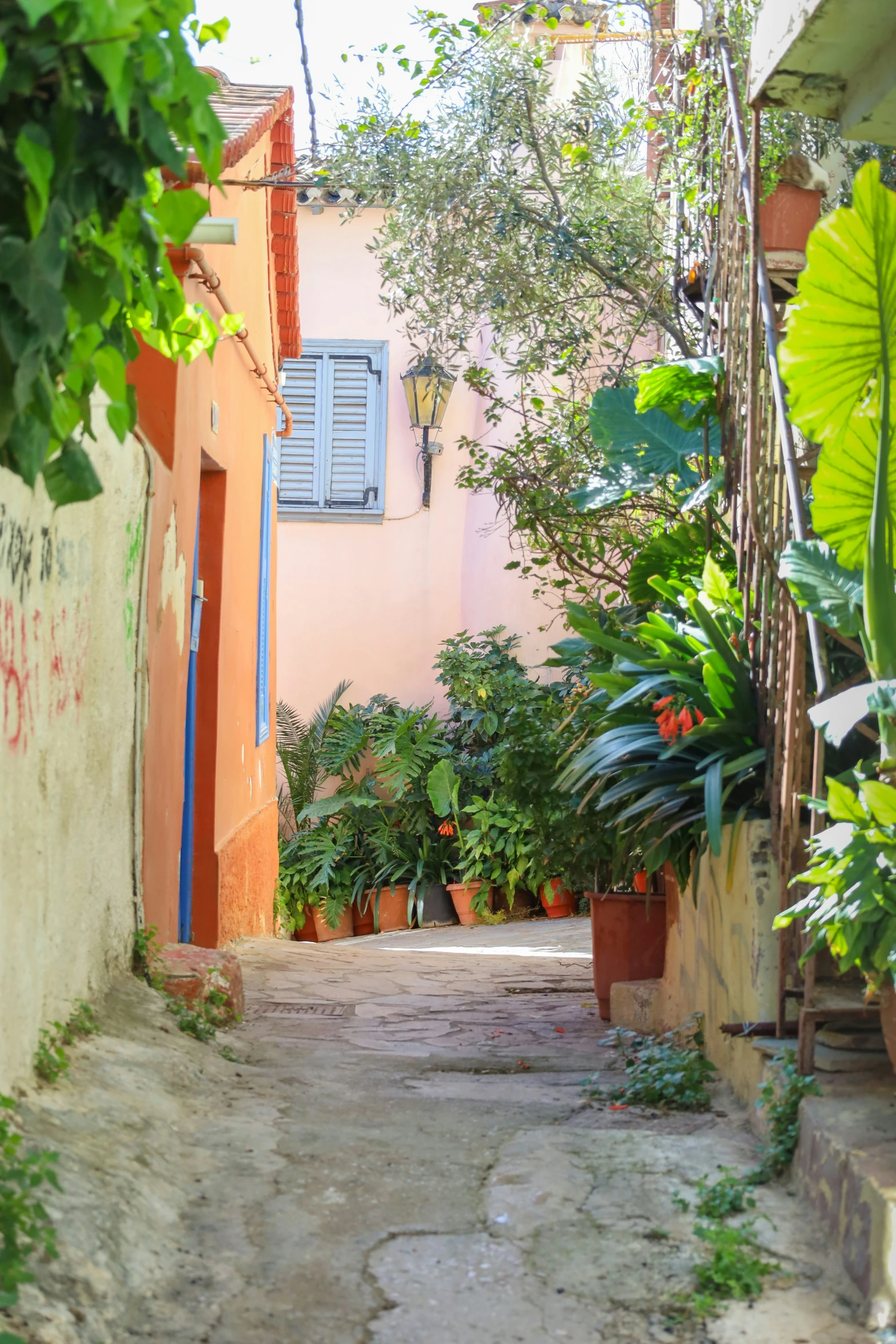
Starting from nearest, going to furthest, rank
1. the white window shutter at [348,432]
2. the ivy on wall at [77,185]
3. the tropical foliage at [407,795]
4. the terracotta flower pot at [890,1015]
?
the ivy on wall at [77,185] < the terracotta flower pot at [890,1015] < the tropical foliage at [407,795] < the white window shutter at [348,432]

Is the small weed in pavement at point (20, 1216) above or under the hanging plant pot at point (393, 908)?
above

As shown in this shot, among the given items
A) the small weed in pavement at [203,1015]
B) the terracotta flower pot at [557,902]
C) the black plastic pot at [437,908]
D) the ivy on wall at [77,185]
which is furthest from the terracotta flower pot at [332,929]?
the ivy on wall at [77,185]

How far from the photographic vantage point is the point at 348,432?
42.2 feet

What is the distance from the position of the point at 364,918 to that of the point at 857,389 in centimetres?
888

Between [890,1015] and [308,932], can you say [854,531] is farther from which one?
[308,932]

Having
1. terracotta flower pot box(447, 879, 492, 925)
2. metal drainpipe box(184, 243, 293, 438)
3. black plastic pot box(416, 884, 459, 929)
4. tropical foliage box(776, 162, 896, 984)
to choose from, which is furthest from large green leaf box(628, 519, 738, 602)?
black plastic pot box(416, 884, 459, 929)

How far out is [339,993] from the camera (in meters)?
5.96

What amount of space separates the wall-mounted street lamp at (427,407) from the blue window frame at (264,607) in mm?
3132

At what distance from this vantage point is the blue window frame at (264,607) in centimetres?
843

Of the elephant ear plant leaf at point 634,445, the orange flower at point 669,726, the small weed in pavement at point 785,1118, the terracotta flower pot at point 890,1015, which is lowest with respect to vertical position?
the small weed in pavement at point 785,1118

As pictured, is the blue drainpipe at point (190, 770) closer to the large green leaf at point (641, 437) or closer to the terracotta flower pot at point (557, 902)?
the large green leaf at point (641, 437)

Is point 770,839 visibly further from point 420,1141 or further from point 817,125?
point 817,125

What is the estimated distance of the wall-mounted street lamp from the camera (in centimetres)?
1181

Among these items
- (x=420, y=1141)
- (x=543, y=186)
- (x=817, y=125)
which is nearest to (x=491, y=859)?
(x=543, y=186)
